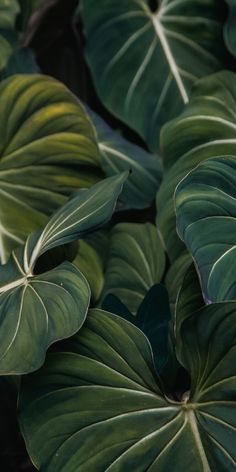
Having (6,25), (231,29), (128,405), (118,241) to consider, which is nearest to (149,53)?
(231,29)

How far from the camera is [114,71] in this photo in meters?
1.63

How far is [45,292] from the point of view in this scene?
3.41ft

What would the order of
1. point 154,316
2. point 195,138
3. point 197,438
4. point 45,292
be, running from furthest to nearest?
point 195,138, point 154,316, point 45,292, point 197,438

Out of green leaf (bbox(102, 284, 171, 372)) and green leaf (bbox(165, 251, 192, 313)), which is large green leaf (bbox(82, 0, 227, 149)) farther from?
green leaf (bbox(102, 284, 171, 372))

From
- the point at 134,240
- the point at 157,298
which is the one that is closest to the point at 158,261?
the point at 134,240

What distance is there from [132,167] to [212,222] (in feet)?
2.01

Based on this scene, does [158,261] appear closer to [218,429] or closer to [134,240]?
[134,240]

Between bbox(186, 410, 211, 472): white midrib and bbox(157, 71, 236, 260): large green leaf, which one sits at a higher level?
bbox(157, 71, 236, 260): large green leaf

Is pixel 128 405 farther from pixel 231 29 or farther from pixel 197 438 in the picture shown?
pixel 231 29

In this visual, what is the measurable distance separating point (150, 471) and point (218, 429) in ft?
0.30

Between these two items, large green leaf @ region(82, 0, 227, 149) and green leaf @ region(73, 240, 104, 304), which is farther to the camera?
large green leaf @ region(82, 0, 227, 149)

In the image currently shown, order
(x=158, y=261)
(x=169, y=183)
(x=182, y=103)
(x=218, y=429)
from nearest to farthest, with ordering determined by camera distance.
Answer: (x=218, y=429), (x=169, y=183), (x=158, y=261), (x=182, y=103)

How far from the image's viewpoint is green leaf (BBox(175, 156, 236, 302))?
3.12ft

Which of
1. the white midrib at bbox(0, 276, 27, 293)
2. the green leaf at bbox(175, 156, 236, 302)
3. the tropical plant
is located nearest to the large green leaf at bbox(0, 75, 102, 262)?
the tropical plant
